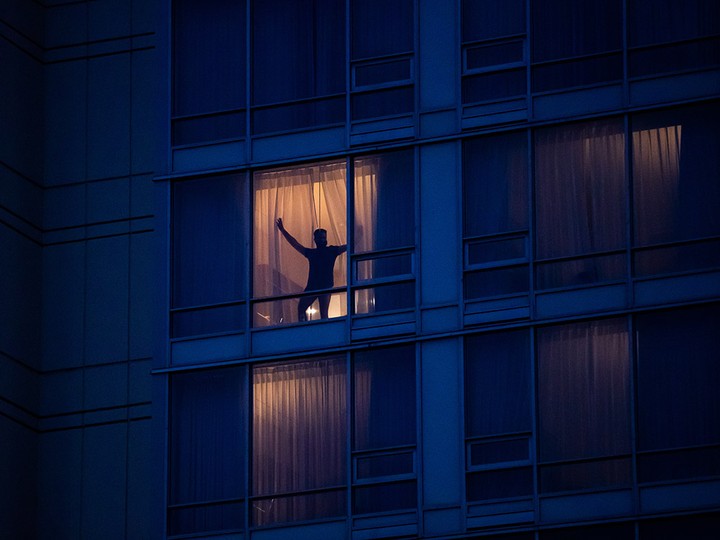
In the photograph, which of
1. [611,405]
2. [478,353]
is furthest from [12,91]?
[611,405]

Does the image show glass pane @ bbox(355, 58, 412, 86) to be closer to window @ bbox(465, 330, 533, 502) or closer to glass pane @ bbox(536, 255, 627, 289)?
glass pane @ bbox(536, 255, 627, 289)

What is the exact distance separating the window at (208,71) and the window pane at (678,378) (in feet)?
22.6

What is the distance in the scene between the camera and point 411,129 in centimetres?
2747

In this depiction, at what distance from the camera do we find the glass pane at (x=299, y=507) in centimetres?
2647

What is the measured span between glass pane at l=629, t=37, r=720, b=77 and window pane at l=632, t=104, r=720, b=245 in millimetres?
614

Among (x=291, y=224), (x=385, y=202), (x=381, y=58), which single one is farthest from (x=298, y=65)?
(x=385, y=202)

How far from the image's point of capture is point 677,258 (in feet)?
85.3

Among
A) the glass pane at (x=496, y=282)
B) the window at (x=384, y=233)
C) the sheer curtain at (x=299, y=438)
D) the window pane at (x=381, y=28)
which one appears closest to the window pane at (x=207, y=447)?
the sheer curtain at (x=299, y=438)

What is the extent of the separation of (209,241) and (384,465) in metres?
4.34

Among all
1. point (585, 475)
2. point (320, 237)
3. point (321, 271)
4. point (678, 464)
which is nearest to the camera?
point (678, 464)

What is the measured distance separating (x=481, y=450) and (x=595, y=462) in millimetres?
1562

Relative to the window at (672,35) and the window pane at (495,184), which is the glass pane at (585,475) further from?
the window at (672,35)

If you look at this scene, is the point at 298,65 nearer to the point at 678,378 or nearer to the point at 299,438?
the point at 299,438

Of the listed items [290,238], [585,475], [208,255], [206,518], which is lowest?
[206,518]
